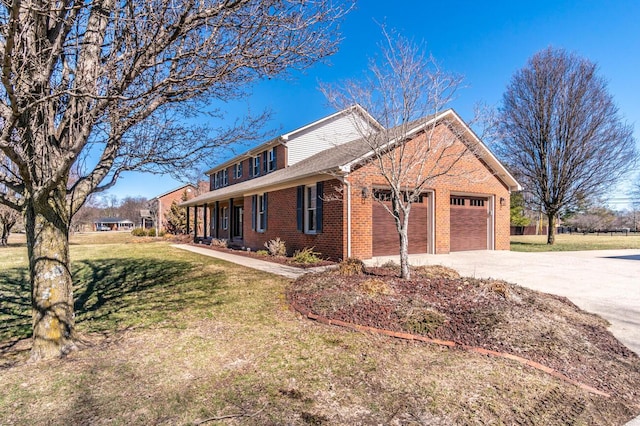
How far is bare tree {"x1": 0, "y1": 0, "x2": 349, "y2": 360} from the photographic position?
336 cm

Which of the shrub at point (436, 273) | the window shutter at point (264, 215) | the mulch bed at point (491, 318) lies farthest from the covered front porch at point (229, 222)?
the mulch bed at point (491, 318)

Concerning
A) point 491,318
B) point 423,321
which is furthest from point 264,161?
point 491,318

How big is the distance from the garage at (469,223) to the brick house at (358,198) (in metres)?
0.04

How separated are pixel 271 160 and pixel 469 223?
10.4 meters

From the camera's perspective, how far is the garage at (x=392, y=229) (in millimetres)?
11875

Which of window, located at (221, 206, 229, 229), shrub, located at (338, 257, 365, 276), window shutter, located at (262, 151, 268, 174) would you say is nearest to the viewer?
shrub, located at (338, 257, 365, 276)

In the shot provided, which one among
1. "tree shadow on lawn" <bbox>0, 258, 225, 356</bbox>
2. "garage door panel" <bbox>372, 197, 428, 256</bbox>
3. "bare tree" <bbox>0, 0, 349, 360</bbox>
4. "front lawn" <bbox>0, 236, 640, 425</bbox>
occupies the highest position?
"bare tree" <bbox>0, 0, 349, 360</bbox>

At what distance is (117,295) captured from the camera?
7.17m

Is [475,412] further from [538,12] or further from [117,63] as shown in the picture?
[538,12]

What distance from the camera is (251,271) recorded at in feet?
30.8

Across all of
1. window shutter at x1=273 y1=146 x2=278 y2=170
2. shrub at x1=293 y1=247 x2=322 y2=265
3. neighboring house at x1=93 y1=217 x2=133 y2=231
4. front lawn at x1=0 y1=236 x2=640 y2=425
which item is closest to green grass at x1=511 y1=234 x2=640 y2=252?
shrub at x1=293 y1=247 x2=322 y2=265

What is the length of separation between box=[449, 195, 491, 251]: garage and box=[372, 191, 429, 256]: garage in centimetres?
180

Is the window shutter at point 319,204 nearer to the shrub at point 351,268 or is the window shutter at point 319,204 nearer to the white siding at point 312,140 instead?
the shrub at point 351,268

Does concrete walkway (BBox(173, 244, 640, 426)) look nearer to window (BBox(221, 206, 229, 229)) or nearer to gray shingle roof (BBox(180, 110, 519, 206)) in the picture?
gray shingle roof (BBox(180, 110, 519, 206))
